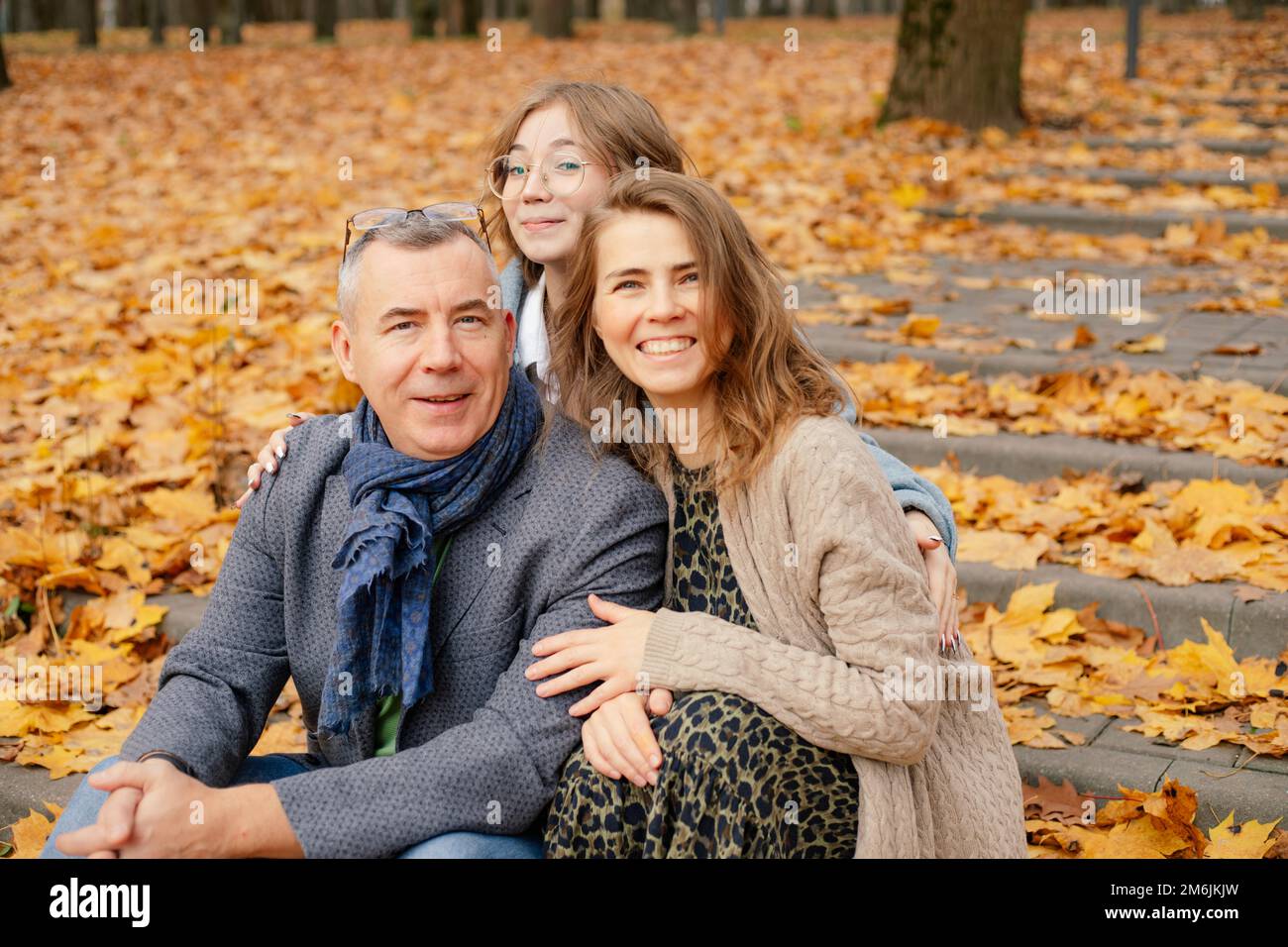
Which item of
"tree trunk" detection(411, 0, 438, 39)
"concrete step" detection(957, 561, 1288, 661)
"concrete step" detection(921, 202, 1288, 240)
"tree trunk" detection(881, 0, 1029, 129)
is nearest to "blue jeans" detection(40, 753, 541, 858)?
"concrete step" detection(957, 561, 1288, 661)

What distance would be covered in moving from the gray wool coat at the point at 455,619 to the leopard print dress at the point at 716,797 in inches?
4.2

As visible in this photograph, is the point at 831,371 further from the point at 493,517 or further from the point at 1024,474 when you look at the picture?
the point at 1024,474

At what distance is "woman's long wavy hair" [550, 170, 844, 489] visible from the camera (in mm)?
2293

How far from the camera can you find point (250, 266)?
21.8ft

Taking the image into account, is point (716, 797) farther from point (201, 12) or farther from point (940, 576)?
point (201, 12)

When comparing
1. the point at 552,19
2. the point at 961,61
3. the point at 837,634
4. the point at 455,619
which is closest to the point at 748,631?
the point at 837,634

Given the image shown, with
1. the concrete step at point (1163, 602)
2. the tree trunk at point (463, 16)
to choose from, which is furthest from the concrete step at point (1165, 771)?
the tree trunk at point (463, 16)

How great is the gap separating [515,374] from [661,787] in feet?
2.80

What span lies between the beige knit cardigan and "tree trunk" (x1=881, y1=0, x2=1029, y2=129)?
24.2 ft

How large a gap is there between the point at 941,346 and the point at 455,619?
10.5 feet

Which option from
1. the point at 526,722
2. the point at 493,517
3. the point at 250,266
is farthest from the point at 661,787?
the point at 250,266

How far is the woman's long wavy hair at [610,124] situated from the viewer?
301 cm

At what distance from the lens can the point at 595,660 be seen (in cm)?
222

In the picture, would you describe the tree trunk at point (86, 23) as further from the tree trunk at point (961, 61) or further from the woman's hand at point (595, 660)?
the woman's hand at point (595, 660)
